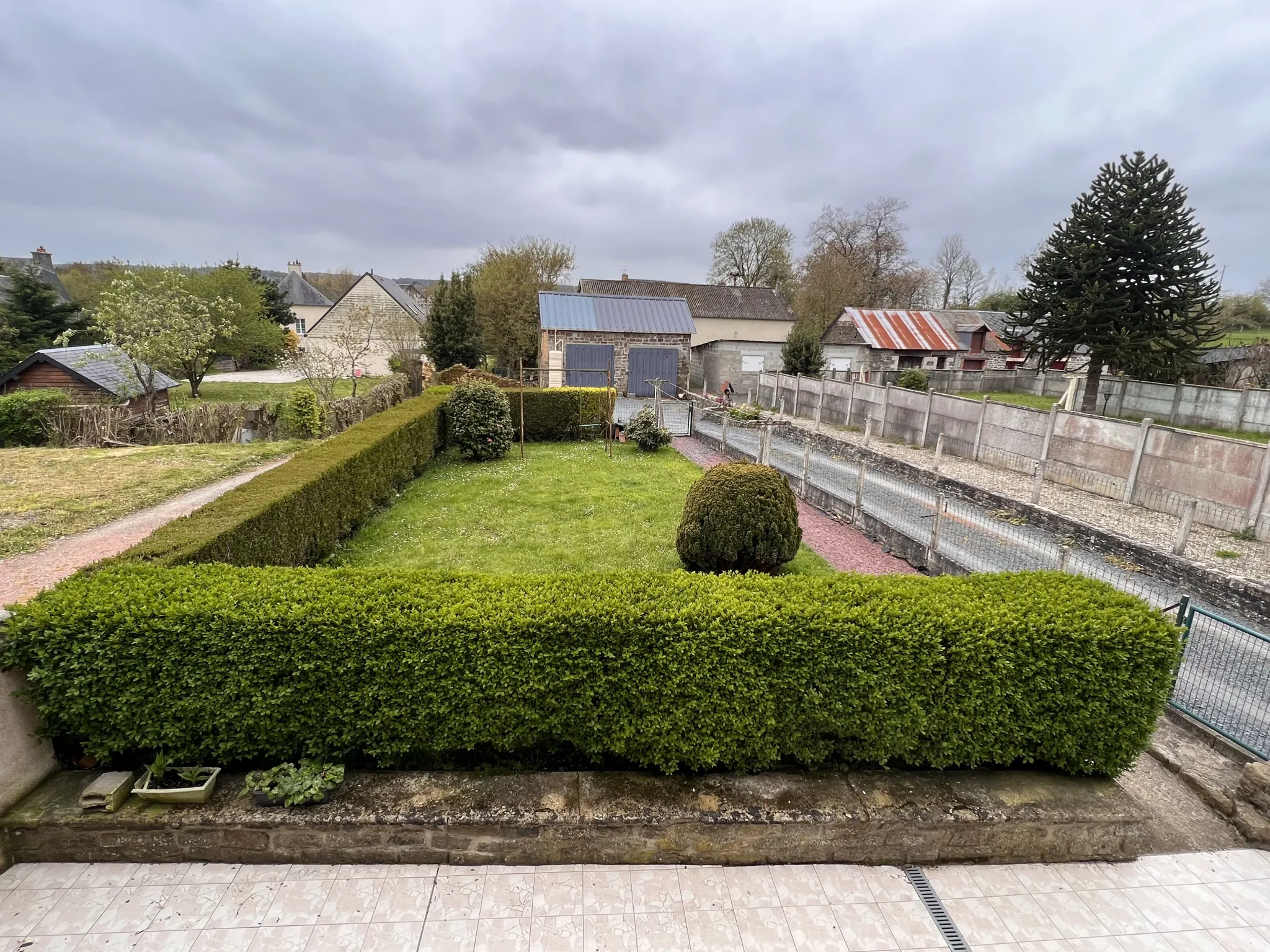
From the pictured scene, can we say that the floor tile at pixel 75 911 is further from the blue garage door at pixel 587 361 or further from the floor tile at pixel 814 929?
the blue garage door at pixel 587 361

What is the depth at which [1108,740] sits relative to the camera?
3.83 meters

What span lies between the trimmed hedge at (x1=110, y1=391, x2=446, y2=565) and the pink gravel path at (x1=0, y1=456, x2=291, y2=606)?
56.8 inches

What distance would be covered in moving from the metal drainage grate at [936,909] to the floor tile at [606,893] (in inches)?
67.9

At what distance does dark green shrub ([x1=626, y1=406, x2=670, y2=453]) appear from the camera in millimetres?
16141

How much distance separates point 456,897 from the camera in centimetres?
333

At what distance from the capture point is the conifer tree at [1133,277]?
18.8 m

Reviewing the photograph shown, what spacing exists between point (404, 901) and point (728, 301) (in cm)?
3606

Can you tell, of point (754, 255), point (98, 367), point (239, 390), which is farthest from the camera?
point (754, 255)

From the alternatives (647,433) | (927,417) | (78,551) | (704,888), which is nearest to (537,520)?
(78,551)

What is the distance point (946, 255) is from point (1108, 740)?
6223 centimetres

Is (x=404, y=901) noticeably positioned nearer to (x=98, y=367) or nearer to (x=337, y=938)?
(x=337, y=938)

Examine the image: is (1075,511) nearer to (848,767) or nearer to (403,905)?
(848,767)

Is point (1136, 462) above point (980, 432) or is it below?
below

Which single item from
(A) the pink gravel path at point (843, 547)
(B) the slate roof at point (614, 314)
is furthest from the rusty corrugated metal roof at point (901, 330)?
(A) the pink gravel path at point (843, 547)
